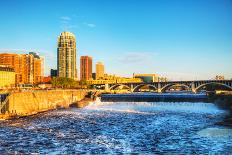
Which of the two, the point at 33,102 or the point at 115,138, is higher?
the point at 33,102

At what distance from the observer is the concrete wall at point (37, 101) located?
9488 cm

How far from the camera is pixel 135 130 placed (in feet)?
228

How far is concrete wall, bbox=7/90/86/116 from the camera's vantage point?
94.9 meters

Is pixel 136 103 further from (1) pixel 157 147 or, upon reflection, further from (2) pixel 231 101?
(1) pixel 157 147

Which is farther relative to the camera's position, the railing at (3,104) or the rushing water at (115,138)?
the railing at (3,104)

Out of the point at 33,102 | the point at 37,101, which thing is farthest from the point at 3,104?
the point at 37,101

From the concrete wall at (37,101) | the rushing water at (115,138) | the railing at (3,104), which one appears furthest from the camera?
the concrete wall at (37,101)

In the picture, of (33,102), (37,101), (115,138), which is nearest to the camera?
(115,138)

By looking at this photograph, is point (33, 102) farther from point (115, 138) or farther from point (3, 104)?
point (115, 138)

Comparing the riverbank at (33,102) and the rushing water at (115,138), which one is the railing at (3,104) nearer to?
the riverbank at (33,102)

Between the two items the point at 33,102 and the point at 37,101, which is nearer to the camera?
the point at 33,102

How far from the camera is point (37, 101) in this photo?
369 feet

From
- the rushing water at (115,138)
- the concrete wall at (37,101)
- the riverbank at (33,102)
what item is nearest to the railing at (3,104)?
the riverbank at (33,102)

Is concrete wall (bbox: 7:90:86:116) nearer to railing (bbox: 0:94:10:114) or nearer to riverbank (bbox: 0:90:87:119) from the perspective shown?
riverbank (bbox: 0:90:87:119)
